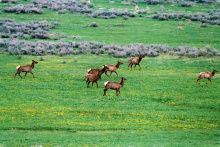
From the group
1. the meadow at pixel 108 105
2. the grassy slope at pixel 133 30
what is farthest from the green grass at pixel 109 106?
the grassy slope at pixel 133 30

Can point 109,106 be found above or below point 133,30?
below

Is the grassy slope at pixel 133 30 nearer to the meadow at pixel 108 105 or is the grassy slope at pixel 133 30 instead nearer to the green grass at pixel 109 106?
the meadow at pixel 108 105

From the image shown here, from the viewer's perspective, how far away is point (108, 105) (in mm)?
20953

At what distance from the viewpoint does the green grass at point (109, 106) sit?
17234 mm

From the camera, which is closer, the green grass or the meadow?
the meadow

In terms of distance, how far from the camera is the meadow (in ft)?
54.0

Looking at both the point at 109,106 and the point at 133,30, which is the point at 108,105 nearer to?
the point at 109,106

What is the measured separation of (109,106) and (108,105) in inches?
7.9

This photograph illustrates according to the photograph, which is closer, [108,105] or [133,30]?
[108,105]

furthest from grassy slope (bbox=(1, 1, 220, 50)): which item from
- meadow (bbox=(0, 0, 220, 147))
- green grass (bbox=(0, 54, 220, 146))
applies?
green grass (bbox=(0, 54, 220, 146))

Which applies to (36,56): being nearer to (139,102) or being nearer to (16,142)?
(139,102)

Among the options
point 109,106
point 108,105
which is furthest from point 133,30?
point 109,106

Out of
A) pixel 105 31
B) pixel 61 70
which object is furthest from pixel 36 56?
pixel 105 31

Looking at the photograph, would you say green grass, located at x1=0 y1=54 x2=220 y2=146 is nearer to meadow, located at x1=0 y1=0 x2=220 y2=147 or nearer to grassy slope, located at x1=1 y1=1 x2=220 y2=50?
meadow, located at x1=0 y1=0 x2=220 y2=147
